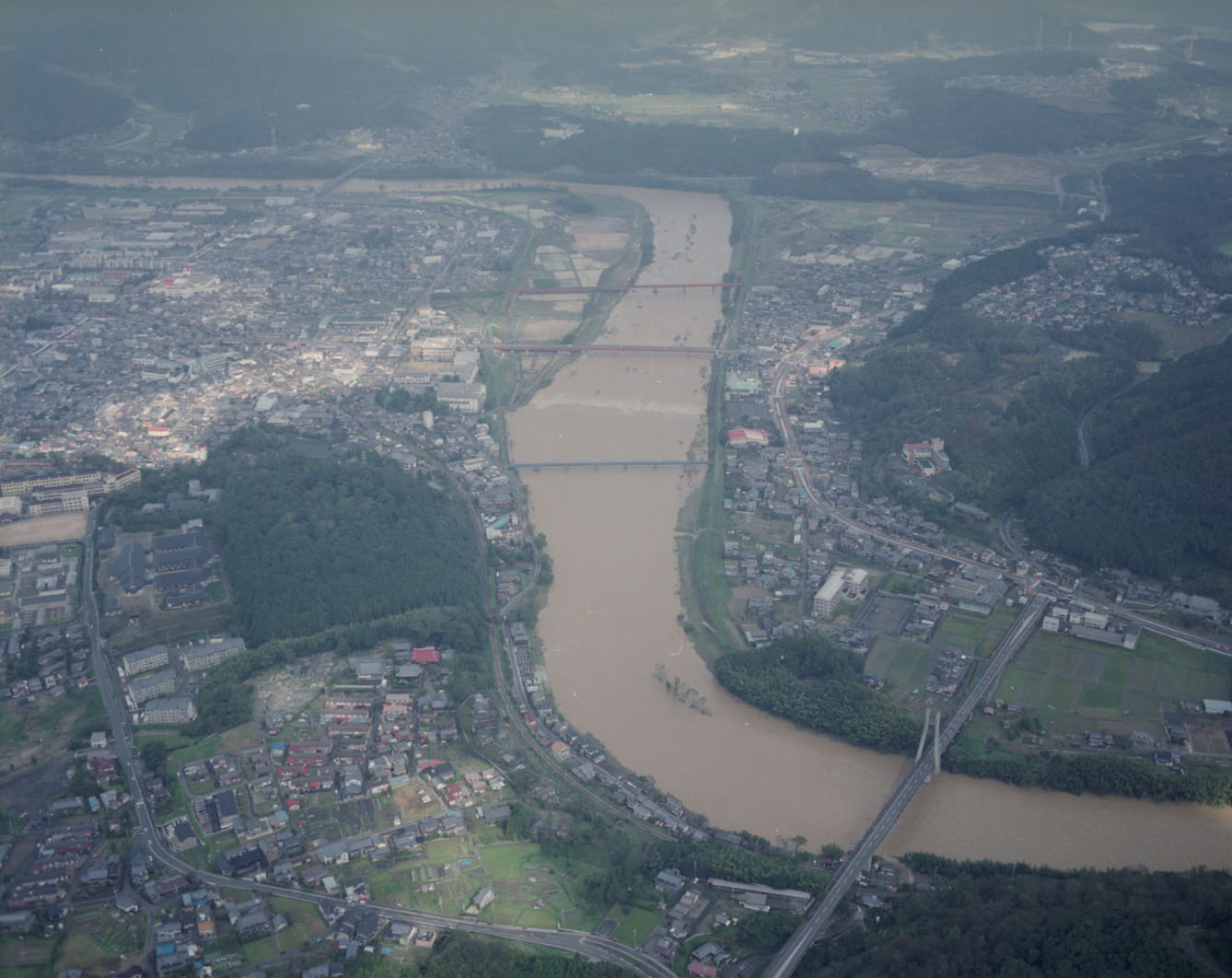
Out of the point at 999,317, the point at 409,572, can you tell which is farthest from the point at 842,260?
the point at 409,572

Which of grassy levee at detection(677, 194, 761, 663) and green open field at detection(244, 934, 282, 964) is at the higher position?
grassy levee at detection(677, 194, 761, 663)

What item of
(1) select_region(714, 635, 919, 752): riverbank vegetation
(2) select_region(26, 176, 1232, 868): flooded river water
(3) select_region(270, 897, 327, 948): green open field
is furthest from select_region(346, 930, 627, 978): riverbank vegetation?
(1) select_region(714, 635, 919, 752): riverbank vegetation

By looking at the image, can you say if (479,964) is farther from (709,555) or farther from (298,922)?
(709,555)

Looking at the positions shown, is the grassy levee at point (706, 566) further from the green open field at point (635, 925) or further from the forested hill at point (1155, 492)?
the green open field at point (635, 925)

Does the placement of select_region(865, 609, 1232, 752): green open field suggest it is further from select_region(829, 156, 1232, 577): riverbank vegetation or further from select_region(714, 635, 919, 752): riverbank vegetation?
select_region(829, 156, 1232, 577): riverbank vegetation

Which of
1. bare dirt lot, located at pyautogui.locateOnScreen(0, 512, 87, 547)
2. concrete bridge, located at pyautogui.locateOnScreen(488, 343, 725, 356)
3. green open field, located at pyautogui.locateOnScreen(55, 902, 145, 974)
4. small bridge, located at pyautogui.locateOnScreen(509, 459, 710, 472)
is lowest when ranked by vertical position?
green open field, located at pyautogui.locateOnScreen(55, 902, 145, 974)

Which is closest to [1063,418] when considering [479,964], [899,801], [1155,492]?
[1155,492]

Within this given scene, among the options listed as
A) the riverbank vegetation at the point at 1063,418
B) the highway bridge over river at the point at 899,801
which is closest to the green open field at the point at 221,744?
the highway bridge over river at the point at 899,801

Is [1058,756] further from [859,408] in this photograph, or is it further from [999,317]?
[999,317]
